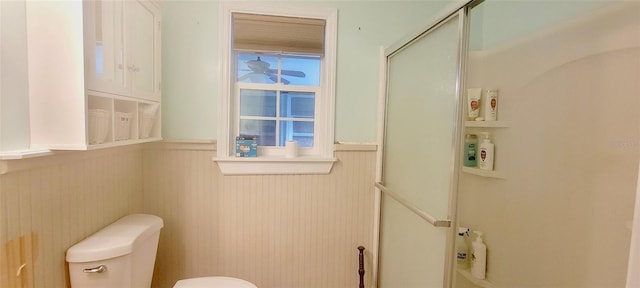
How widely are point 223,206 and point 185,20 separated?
111cm

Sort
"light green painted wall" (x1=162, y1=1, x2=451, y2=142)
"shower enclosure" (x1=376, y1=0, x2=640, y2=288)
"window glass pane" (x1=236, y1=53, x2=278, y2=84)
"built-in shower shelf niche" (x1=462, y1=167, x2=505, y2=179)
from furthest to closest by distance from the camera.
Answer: "window glass pane" (x1=236, y1=53, x2=278, y2=84) → "light green painted wall" (x1=162, y1=1, x2=451, y2=142) → "built-in shower shelf niche" (x1=462, y1=167, x2=505, y2=179) → "shower enclosure" (x1=376, y1=0, x2=640, y2=288)

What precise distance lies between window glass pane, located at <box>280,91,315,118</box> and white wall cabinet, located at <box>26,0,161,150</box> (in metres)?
0.86

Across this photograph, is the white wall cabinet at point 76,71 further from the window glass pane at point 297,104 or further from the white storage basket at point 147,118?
the window glass pane at point 297,104

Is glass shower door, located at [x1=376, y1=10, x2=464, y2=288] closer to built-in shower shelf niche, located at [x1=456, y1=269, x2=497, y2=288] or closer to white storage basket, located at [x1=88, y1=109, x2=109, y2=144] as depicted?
built-in shower shelf niche, located at [x1=456, y1=269, x2=497, y2=288]

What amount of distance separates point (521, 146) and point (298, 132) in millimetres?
1238

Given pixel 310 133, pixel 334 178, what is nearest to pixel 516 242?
pixel 334 178

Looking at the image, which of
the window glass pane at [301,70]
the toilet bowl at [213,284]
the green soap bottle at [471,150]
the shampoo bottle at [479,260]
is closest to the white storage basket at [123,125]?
the toilet bowl at [213,284]

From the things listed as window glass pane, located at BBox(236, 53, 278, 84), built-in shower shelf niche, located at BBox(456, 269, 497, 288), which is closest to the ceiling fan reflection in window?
window glass pane, located at BBox(236, 53, 278, 84)

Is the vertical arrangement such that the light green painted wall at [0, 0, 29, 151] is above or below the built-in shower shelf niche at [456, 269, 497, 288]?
above

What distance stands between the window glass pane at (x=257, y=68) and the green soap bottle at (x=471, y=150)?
3.94 feet

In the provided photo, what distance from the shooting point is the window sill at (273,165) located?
1.70m

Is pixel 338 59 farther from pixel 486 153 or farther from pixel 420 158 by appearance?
pixel 486 153

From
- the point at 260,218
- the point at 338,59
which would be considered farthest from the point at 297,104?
the point at 260,218

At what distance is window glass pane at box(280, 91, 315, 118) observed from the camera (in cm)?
183
